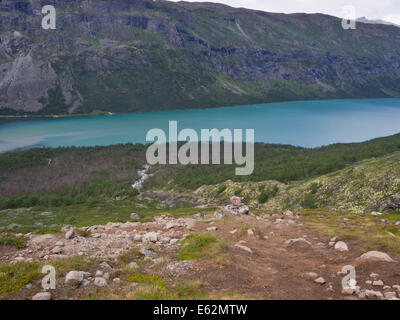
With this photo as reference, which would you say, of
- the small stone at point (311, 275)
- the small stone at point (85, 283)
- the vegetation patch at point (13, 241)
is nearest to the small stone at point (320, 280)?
the small stone at point (311, 275)

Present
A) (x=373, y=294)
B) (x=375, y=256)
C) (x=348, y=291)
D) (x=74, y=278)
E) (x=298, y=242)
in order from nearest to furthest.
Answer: (x=373, y=294) → (x=348, y=291) → (x=74, y=278) → (x=375, y=256) → (x=298, y=242)

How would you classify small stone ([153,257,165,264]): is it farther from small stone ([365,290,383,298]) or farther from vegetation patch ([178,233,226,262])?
small stone ([365,290,383,298])

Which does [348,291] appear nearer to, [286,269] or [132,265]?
[286,269]

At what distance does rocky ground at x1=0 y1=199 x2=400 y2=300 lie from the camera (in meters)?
11.3

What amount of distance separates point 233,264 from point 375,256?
6.93 m

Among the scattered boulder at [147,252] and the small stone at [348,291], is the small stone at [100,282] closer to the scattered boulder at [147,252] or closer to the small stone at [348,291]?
the scattered boulder at [147,252]

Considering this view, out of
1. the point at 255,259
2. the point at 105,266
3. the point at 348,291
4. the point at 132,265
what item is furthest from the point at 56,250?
the point at 348,291

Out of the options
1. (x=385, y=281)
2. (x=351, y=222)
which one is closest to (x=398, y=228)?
(x=351, y=222)

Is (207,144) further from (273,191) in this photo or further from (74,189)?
(273,191)

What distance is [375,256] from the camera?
46.0 ft

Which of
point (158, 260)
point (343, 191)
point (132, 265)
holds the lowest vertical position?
point (343, 191)

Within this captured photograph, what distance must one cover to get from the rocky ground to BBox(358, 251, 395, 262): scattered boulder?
0.15ft
